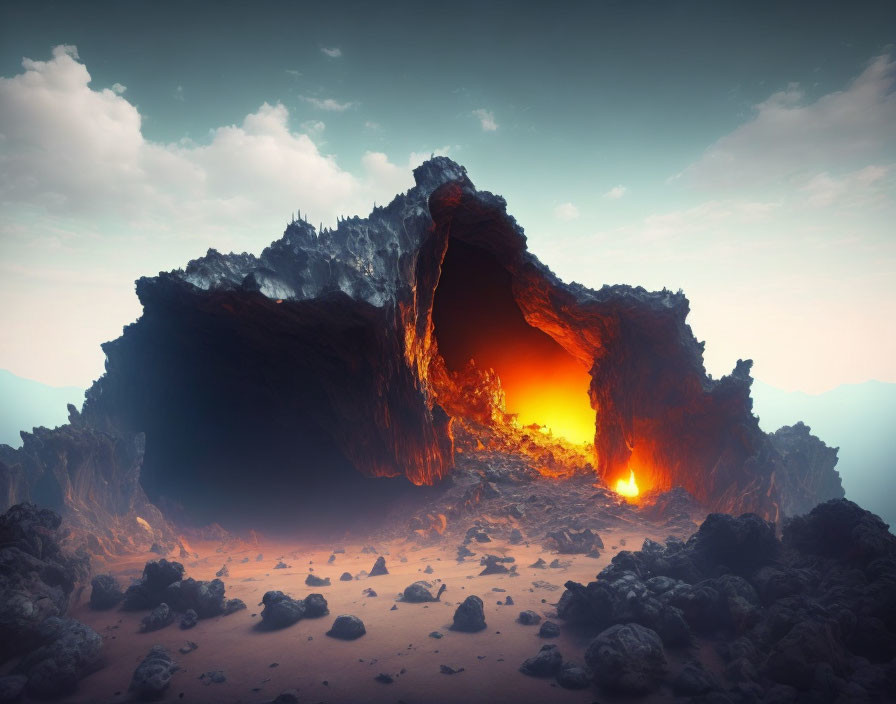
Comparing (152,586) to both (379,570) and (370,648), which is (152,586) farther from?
(370,648)

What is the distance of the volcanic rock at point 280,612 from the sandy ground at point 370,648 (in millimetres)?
176

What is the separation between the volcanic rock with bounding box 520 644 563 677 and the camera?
242 inches

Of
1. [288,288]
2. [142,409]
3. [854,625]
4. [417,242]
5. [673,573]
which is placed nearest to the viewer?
[854,625]

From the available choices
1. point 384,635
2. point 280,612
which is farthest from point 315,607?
point 384,635

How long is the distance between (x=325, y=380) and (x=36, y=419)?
20663 cm

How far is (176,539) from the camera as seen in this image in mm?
17578

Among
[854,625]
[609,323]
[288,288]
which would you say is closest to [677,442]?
[609,323]

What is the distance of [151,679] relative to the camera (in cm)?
601

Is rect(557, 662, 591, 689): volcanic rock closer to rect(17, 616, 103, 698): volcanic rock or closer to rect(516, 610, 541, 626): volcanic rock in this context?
rect(516, 610, 541, 626): volcanic rock

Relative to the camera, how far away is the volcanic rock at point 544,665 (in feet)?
20.2

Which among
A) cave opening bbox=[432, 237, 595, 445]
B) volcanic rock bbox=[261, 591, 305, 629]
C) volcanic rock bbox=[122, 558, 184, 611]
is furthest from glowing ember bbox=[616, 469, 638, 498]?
volcanic rock bbox=[122, 558, 184, 611]

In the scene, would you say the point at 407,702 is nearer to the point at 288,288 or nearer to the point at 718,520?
the point at 718,520

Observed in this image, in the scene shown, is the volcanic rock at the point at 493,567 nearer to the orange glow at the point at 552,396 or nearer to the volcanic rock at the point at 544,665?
the volcanic rock at the point at 544,665

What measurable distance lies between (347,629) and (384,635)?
0.62 metres
